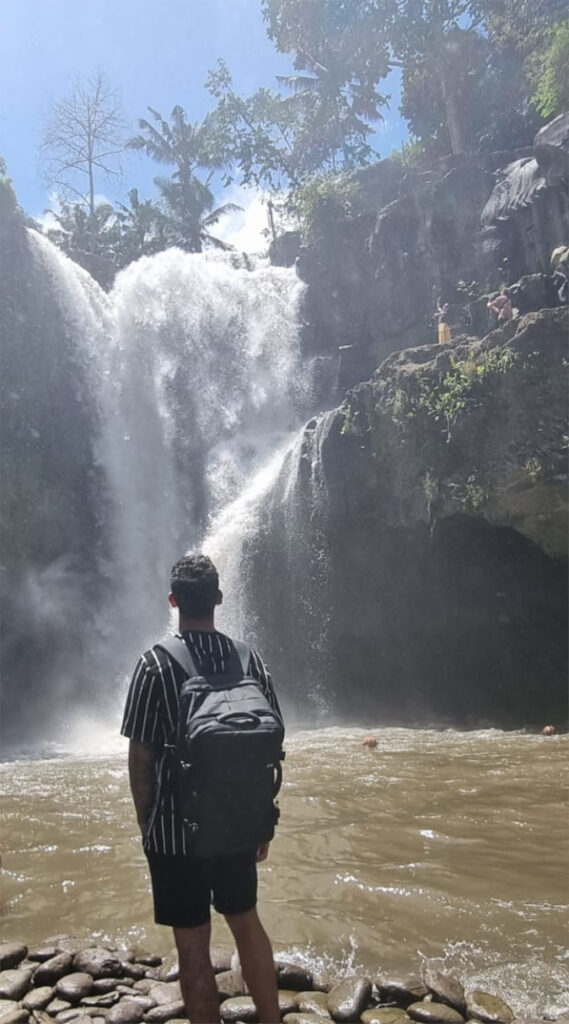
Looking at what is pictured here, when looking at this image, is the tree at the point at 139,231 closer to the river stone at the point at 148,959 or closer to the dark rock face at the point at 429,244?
the dark rock face at the point at 429,244

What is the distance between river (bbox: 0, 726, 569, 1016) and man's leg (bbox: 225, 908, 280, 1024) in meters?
1.03

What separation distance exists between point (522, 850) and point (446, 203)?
1841 cm

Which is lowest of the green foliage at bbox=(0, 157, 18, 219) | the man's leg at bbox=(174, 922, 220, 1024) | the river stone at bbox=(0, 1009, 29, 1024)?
the river stone at bbox=(0, 1009, 29, 1024)

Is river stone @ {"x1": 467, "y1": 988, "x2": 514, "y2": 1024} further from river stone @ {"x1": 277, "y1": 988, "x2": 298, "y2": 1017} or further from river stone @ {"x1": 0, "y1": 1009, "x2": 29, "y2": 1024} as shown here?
river stone @ {"x1": 0, "y1": 1009, "x2": 29, "y2": 1024}

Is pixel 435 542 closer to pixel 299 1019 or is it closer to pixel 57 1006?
pixel 299 1019

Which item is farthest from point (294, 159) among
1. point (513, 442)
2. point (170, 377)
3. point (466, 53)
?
point (513, 442)

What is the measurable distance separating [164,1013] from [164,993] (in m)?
0.15

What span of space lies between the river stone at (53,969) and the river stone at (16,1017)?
0.28 metres

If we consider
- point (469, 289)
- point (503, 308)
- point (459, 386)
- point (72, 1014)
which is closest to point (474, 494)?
point (459, 386)

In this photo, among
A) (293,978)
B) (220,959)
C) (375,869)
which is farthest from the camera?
(375,869)

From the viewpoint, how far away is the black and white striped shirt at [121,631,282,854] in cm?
233

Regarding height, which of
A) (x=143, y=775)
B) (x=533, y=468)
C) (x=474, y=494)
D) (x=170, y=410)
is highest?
(x=170, y=410)

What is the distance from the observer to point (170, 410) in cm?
2011

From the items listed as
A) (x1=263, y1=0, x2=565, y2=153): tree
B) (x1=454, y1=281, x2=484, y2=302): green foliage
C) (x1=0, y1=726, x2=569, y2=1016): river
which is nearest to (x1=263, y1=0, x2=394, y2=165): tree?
(x1=263, y1=0, x2=565, y2=153): tree
